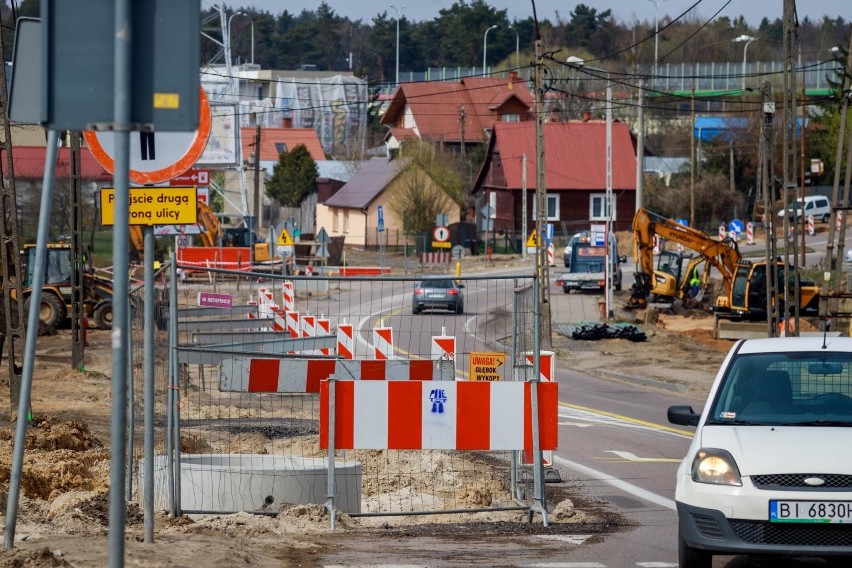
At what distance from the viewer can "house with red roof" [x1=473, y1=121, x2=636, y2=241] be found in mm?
76938

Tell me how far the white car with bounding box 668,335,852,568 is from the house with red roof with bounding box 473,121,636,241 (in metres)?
68.2

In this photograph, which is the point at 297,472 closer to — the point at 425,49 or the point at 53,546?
the point at 53,546

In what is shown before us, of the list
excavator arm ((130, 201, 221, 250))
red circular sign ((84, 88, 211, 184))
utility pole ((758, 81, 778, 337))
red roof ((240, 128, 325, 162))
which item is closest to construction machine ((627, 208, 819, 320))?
utility pole ((758, 81, 778, 337))

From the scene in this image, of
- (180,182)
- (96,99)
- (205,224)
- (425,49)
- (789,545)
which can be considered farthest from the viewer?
(425,49)

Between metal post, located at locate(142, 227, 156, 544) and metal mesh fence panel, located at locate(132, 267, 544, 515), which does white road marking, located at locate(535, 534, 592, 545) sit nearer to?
metal mesh fence panel, located at locate(132, 267, 544, 515)

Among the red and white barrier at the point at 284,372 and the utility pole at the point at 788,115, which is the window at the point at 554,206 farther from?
the red and white barrier at the point at 284,372

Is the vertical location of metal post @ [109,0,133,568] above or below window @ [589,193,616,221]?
below

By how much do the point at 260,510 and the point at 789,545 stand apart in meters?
4.19

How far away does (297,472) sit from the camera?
948cm

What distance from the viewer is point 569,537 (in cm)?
868

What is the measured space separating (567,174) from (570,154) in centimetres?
163

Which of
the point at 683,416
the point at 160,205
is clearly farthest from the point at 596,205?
the point at 160,205

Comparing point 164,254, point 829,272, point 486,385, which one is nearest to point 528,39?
point 164,254

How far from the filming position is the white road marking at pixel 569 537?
28.0 feet
